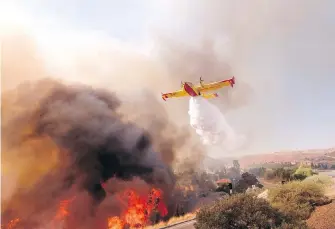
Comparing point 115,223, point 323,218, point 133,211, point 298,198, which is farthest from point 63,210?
point 323,218

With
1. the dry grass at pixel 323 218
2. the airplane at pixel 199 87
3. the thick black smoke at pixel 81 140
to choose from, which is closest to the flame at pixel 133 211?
the thick black smoke at pixel 81 140

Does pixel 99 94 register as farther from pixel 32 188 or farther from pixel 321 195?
pixel 321 195

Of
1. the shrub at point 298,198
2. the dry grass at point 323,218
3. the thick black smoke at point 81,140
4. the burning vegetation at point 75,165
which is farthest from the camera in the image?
the thick black smoke at point 81,140

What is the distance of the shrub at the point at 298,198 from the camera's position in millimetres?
15512

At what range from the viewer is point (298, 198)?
1747cm

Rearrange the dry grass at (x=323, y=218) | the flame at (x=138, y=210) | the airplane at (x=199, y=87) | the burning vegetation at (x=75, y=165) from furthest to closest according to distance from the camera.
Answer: the airplane at (x=199, y=87)
the flame at (x=138, y=210)
the burning vegetation at (x=75, y=165)
the dry grass at (x=323, y=218)

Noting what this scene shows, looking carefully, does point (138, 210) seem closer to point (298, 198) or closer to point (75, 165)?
point (75, 165)

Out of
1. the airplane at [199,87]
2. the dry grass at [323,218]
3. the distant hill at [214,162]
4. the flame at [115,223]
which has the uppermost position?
the airplane at [199,87]

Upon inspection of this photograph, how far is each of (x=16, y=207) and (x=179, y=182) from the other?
16.7 m

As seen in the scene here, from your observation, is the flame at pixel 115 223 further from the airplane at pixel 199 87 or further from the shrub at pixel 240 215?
the airplane at pixel 199 87

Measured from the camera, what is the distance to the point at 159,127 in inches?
1312

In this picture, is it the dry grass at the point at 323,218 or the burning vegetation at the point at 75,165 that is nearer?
the dry grass at the point at 323,218

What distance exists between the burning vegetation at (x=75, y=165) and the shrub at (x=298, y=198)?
1159 cm

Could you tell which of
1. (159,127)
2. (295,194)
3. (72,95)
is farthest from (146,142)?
(295,194)
